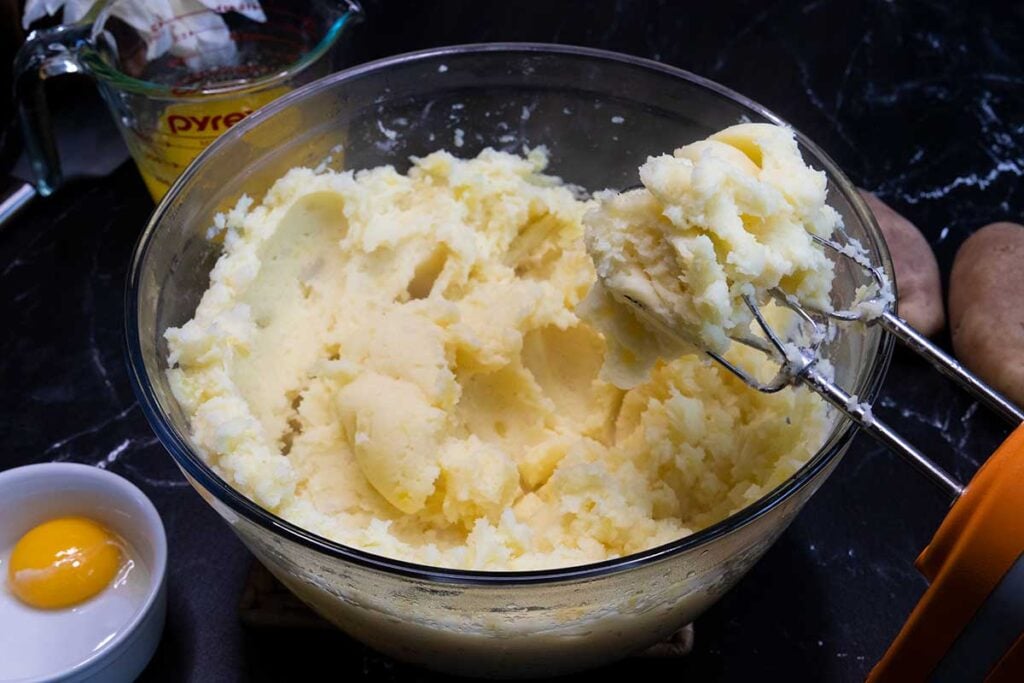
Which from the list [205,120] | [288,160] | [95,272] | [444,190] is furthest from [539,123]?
[95,272]

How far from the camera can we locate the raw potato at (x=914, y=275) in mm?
1807

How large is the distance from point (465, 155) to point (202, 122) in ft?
1.64

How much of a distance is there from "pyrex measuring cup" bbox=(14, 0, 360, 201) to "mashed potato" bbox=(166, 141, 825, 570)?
348 millimetres

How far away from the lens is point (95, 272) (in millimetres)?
1895

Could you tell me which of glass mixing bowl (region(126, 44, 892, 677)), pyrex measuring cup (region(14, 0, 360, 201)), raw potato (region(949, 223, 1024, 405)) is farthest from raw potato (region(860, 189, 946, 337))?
pyrex measuring cup (region(14, 0, 360, 201))

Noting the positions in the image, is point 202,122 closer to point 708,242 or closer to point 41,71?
point 41,71

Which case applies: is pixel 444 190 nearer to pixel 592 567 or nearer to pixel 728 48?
pixel 592 567

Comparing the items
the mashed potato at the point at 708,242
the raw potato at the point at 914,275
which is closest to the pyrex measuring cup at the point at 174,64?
the mashed potato at the point at 708,242

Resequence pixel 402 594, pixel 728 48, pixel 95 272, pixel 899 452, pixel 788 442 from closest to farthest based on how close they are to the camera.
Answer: pixel 899 452
pixel 402 594
pixel 788 442
pixel 95 272
pixel 728 48

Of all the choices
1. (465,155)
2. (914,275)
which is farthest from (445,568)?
(914,275)

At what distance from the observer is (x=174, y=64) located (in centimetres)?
196

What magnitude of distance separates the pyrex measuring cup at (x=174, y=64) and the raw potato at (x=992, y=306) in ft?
4.22

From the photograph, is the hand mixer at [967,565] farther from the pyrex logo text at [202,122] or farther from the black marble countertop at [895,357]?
the pyrex logo text at [202,122]

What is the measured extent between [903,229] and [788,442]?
87 centimetres
